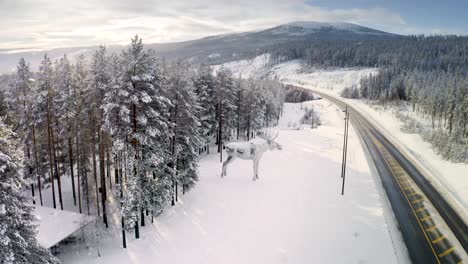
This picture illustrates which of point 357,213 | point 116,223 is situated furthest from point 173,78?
point 357,213

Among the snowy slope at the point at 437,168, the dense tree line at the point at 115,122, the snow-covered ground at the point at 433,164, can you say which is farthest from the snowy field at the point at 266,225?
the snow-covered ground at the point at 433,164

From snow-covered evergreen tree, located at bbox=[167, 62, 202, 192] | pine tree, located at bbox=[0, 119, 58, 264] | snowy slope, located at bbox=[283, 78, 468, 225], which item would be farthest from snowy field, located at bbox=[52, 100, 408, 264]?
pine tree, located at bbox=[0, 119, 58, 264]

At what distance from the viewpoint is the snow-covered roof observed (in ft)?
77.2

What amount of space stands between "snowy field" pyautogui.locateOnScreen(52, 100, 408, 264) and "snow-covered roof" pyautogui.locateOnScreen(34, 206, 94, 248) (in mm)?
1745

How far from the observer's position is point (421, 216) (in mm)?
30469

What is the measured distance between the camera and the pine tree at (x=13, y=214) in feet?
46.9

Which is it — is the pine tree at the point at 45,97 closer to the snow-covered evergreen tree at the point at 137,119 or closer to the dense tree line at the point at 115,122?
the dense tree line at the point at 115,122

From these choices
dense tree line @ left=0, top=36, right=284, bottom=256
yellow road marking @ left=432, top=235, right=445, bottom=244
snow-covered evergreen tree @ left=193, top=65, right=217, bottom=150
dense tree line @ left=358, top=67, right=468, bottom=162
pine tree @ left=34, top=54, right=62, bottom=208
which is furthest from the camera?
dense tree line @ left=358, top=67, right=468, bottom=162

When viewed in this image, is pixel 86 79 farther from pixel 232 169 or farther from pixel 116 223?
pixel 232 169

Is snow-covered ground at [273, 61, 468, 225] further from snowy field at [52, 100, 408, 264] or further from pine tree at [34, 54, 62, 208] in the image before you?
pine tree at [34, 54, 62, 208]

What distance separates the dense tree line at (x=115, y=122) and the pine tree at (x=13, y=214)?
7.45 metres

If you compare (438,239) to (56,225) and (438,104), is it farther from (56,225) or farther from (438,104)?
(438,104)

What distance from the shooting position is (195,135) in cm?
3575

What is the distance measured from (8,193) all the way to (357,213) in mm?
28783
